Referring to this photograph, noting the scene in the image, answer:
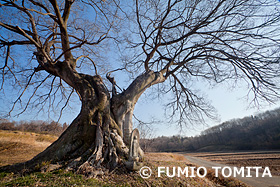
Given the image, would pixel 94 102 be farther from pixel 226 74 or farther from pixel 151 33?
pixel 226 74

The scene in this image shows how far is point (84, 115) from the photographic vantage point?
464cm

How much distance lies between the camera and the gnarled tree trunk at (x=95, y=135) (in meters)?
3.73

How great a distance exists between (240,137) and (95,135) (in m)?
73.4

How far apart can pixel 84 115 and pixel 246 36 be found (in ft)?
23.5

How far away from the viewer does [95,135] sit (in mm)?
4430

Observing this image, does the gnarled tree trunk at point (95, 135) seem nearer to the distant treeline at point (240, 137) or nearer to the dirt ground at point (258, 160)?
the dirt ground at point (258, 160)

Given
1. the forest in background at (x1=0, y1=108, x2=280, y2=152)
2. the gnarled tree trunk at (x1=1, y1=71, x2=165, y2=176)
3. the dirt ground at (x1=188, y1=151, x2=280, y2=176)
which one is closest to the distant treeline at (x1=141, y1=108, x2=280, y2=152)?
the forest in background at (x1=0, y1=108, x2=280, y2=152)

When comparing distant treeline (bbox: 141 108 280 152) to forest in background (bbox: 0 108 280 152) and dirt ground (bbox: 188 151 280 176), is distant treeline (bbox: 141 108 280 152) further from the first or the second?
dirt ground (bbox: 188 151 280 176)

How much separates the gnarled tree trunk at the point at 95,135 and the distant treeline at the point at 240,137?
2634cm

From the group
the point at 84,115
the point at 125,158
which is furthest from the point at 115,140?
the point at 84,115

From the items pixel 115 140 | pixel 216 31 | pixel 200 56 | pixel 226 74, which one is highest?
pixel 216 31

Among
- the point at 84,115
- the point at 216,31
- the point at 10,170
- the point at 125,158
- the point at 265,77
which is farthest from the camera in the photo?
the point at 216,31

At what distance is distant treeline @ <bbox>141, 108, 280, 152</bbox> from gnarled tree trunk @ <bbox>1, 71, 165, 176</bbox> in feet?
86.4

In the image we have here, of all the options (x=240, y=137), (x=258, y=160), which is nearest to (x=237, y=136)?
(x=240, y=137)
